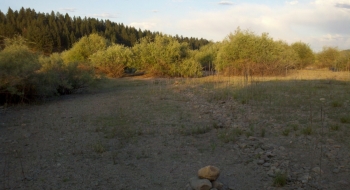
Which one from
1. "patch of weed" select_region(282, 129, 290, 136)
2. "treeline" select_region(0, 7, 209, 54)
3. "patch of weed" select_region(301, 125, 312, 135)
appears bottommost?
"patch of weed" select_region(282, 129, 290, 136)

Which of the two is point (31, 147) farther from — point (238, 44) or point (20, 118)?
point (238, 44)

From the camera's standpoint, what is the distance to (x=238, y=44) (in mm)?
27203

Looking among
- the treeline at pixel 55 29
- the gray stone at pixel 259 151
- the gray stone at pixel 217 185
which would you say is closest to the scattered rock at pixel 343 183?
the gray stone at pixel 259 151

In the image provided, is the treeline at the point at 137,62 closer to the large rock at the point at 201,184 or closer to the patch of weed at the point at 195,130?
the patch of weed at the point at 195,130

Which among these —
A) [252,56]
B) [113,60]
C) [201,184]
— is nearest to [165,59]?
[113,60]

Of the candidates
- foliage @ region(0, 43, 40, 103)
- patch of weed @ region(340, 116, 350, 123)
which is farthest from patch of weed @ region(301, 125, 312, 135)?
foliage @ region(0, 43, 40, 103)

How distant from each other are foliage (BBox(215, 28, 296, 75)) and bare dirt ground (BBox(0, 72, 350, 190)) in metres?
15.2

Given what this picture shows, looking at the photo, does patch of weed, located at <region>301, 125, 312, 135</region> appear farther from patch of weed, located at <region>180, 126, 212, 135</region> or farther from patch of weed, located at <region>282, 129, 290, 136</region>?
patch of weed, located at <region>180, 126, 212, 135</region>

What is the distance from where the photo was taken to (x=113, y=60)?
30.6 metres

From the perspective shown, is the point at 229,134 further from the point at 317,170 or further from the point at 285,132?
the point at 317,170

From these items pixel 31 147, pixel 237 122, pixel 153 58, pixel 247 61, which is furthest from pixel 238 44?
pixel 31 147

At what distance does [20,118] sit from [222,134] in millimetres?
6267

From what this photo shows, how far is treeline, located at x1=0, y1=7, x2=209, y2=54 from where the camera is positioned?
49.2 metres

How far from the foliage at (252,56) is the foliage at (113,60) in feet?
29.0
